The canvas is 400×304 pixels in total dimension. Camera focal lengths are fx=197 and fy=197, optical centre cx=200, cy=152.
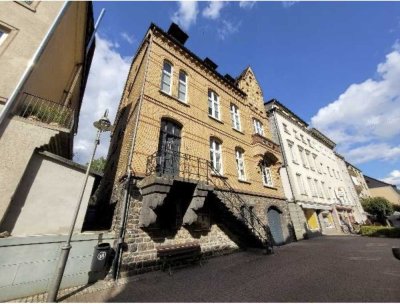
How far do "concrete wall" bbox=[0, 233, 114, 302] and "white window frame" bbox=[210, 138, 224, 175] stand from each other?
719cm

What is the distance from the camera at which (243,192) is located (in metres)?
11.8

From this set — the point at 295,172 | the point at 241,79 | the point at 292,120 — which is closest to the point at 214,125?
the point at 241,79

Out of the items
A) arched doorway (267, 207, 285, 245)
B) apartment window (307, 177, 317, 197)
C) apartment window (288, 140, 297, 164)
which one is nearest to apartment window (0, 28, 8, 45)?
arched doorway (267, 207, 285, 245)

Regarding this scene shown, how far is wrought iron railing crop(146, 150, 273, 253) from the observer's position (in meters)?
8.99

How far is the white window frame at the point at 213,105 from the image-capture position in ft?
44.0

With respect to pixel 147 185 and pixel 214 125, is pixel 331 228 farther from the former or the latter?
pixel 147 185

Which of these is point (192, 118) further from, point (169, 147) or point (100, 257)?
point (100, 257)

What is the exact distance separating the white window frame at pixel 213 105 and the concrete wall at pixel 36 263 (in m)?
9.96

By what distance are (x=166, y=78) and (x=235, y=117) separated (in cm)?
630

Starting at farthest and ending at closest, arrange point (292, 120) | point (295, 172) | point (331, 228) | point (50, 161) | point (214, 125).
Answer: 1. point (292, 120)
2. point (331, 228)
3. point (295, 172)
4. point (214, 125)
5. point (50, 161)

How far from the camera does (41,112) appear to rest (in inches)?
272

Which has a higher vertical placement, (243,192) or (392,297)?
(243,192)

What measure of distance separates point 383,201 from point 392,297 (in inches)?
1291

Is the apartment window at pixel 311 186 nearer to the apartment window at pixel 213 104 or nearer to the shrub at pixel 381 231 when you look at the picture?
the shrub at pixel 381 231
